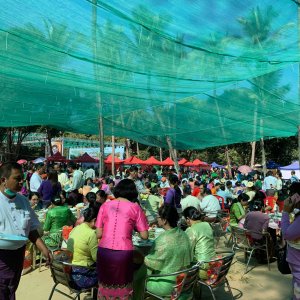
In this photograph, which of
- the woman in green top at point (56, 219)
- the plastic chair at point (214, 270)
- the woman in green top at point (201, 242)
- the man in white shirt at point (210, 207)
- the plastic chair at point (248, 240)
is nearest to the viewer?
the plastic chair at point (214, 270)

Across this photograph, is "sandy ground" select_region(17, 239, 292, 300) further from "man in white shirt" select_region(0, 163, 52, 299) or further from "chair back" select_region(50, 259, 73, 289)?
"man in white shirt" select_region(0, 163, 52, 299)

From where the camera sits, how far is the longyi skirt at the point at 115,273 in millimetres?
2834

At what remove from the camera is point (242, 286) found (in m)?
4.67

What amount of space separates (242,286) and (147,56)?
3.19 m

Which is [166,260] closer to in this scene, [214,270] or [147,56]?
[214,270]

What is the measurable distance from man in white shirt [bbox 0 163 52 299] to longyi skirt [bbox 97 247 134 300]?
62 centimetres

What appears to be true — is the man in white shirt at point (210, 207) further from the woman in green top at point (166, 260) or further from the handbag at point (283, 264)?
the woman in green top at point (166, 260)

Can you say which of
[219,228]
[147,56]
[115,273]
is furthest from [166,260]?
[219,228]

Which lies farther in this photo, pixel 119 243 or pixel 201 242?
pixel 201 242

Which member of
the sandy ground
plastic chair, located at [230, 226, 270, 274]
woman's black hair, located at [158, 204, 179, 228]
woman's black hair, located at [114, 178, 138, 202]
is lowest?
the sandy ground

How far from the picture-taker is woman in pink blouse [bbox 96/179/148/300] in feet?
9.30

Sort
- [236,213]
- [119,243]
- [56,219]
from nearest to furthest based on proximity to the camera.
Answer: [119,243] → [56,219] → [236,213]

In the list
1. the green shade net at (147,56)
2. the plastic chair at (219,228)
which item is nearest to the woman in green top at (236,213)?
the plastic chair at (219,228)

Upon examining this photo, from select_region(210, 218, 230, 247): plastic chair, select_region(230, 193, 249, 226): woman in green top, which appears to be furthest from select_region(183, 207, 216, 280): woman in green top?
select_region(230, 193, 249, 226): woman in green top
